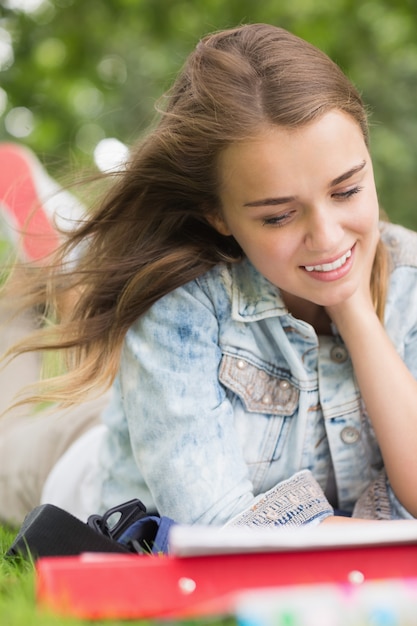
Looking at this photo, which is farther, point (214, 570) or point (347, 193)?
point (347, 193)

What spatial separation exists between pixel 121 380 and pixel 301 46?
2.99ft

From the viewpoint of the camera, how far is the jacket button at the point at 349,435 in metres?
2.14

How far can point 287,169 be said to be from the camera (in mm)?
1816

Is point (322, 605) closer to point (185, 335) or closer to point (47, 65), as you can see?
point (185, 335)

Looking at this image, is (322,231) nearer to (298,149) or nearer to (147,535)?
(298,149)

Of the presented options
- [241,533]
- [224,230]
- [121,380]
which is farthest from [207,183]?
[241,533]

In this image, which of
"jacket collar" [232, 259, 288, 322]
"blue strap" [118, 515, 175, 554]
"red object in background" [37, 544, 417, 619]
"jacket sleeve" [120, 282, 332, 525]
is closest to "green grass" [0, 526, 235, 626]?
"red object in background" [37, 544, 417, 619]

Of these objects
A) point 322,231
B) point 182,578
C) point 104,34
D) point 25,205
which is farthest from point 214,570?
point 104,34

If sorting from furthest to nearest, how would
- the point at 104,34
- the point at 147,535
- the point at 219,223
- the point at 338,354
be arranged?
the point at 104,34 < the point at 338,354 < the point at 219,223 < the point at 147,535

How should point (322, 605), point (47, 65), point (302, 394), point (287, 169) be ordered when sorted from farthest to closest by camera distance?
point (47, 65) → point (302, 394) → point (287, 169) → point (322, 605)

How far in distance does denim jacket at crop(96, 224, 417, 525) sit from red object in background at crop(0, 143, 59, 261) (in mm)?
529

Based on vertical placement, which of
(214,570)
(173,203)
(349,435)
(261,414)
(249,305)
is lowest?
(349,435)

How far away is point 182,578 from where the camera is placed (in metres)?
1.26

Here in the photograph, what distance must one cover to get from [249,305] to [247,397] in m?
0.23
